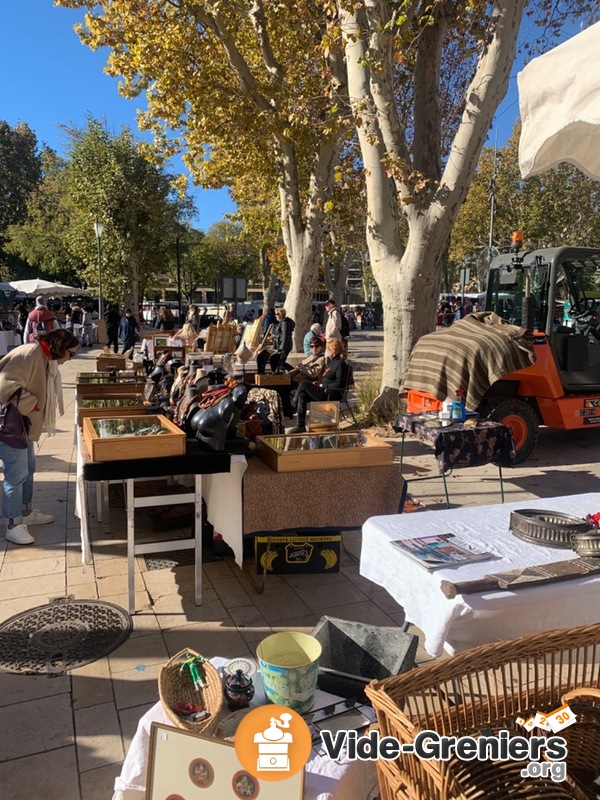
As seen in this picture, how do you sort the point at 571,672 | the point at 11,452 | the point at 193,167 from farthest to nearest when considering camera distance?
the point at 193,167
the point at 11,452
the point at 571,672

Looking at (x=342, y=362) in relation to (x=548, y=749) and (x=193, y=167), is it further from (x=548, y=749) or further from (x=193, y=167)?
(x=193, y=167)

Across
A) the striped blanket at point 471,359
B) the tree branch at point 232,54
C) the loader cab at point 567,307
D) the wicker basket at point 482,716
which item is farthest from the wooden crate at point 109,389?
the tree branch at point 232,54

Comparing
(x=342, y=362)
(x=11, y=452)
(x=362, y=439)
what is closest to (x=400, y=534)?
(x=362, y=439)

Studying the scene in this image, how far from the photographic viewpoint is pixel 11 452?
480 cm

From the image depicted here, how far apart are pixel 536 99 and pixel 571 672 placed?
223 centimetres

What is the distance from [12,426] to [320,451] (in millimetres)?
2459

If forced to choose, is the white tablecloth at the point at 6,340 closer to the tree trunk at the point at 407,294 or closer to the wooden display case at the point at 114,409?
the tree trunk at the point at 407,294

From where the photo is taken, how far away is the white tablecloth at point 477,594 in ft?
7.06

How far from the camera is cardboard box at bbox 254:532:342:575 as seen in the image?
13.9 ft

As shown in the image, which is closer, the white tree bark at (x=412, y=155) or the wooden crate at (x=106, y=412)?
the wooden crate at (x=106, y=412)

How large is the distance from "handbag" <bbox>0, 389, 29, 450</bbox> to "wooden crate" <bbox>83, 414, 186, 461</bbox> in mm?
1311

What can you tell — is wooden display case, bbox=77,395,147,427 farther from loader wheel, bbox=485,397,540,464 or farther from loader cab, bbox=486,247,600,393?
loader cab, bbox=486,247,600,393

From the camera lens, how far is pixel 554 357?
747cm

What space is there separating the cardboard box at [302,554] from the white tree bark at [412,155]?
5001 mm
